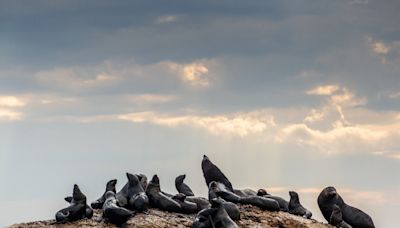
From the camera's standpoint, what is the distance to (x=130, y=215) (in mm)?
17656

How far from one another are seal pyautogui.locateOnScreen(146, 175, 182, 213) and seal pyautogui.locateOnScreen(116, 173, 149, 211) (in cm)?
22

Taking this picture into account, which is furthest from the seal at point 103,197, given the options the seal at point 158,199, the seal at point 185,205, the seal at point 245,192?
the seal at point 245,192

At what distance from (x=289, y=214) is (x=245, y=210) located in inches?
55.7

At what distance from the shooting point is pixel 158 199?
18.6 m

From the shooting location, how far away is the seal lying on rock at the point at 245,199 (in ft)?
64.6

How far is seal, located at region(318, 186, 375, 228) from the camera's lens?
21.2 meters

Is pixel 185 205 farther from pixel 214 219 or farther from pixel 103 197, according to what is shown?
pixel 103 197

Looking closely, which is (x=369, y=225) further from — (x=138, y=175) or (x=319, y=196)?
(x=138, y=175)

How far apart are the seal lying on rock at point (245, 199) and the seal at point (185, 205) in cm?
90

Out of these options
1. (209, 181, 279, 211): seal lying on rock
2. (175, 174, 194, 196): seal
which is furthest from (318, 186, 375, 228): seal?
(175, 174, 194, 196): seal

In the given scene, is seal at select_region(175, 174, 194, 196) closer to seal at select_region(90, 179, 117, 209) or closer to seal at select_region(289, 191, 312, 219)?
seal at select_region(90, 179, 117, 209)

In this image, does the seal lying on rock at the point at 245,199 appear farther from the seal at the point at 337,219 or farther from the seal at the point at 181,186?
the seal at the point at 337,219

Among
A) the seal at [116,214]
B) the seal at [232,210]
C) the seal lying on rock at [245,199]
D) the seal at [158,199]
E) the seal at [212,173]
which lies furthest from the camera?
the seal at [212,173]

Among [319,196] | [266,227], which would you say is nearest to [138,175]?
[266,227]
